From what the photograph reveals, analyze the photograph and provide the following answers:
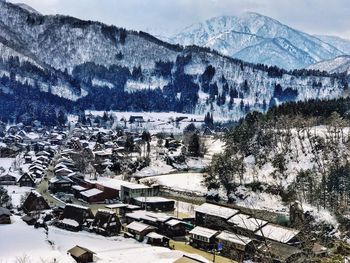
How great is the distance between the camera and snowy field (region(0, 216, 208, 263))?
80.9ft

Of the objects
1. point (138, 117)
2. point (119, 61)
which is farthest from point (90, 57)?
point (138, 117)

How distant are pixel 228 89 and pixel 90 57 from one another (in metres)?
57.6

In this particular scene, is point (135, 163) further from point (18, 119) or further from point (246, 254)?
point (18, 119)

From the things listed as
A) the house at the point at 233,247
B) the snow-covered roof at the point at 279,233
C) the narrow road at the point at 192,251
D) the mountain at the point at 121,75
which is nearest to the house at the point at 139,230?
the narrow road at the point at 192,251

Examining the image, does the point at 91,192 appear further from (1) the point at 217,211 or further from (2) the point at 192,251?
(2) the point at 192,251

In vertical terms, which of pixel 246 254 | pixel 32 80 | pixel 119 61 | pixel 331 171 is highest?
pixel 119 61

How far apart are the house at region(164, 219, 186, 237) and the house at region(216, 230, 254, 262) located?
376 centimetres

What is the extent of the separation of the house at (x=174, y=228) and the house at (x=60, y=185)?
1781 centimetres

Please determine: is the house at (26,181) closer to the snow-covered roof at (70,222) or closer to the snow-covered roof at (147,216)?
the snow-covered roof at (70,222)

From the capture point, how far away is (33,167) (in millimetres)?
54438

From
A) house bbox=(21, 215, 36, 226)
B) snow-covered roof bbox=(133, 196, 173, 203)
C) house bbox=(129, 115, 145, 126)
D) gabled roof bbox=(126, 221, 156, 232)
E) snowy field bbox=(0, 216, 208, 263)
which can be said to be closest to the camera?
snowy field bbox=(0, 216, 208, 263)

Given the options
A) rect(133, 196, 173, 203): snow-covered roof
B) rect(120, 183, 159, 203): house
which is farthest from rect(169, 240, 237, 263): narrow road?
rect(120, 183, 159, 203): house

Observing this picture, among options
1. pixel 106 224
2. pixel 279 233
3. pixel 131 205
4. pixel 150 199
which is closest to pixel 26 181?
pixel 131 205

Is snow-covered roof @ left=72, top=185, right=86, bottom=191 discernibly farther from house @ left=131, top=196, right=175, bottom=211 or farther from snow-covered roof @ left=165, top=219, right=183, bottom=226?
snow-covered roof @ left=165, top=219, right=183, bottom=226
